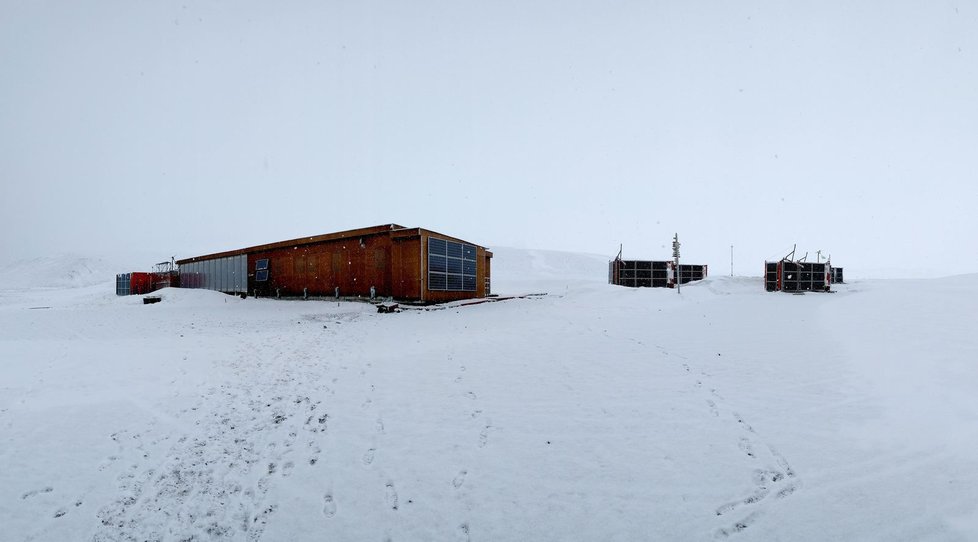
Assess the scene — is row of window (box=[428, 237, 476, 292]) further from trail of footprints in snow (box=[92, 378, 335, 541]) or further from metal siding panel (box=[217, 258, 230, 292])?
metal siding panel (box=[217, 258, 230, 292])

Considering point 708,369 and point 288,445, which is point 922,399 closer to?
point 708,369

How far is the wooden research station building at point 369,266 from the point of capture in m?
22.3

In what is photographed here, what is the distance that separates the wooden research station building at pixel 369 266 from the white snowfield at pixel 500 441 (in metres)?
10.7

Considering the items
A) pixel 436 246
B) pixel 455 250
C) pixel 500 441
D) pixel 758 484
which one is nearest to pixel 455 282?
pixel 455 250

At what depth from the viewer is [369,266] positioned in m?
23.5

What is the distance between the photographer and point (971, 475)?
14.5ft

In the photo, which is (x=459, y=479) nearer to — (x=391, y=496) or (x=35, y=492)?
(x=391, y=496)

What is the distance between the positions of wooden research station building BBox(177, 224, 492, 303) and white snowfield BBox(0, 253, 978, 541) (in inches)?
422

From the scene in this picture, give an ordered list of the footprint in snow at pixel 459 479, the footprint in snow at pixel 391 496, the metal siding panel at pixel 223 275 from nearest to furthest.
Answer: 1. the footprint in snow at pixel 391 496
2. the footprint in snow at pixel 459 479
3. the metal siding panel at pixel 223 275

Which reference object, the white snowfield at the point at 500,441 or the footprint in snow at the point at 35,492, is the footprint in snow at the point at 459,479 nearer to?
the white snowfield at the point at 500,441

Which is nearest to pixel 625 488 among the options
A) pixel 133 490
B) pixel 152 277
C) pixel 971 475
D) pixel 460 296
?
pixel 971 475

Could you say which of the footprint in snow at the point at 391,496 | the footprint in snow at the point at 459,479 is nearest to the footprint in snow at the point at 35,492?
the footprint in snow at the point at 391,496

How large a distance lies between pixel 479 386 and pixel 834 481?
17.6 ft

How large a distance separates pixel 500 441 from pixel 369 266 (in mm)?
19279
